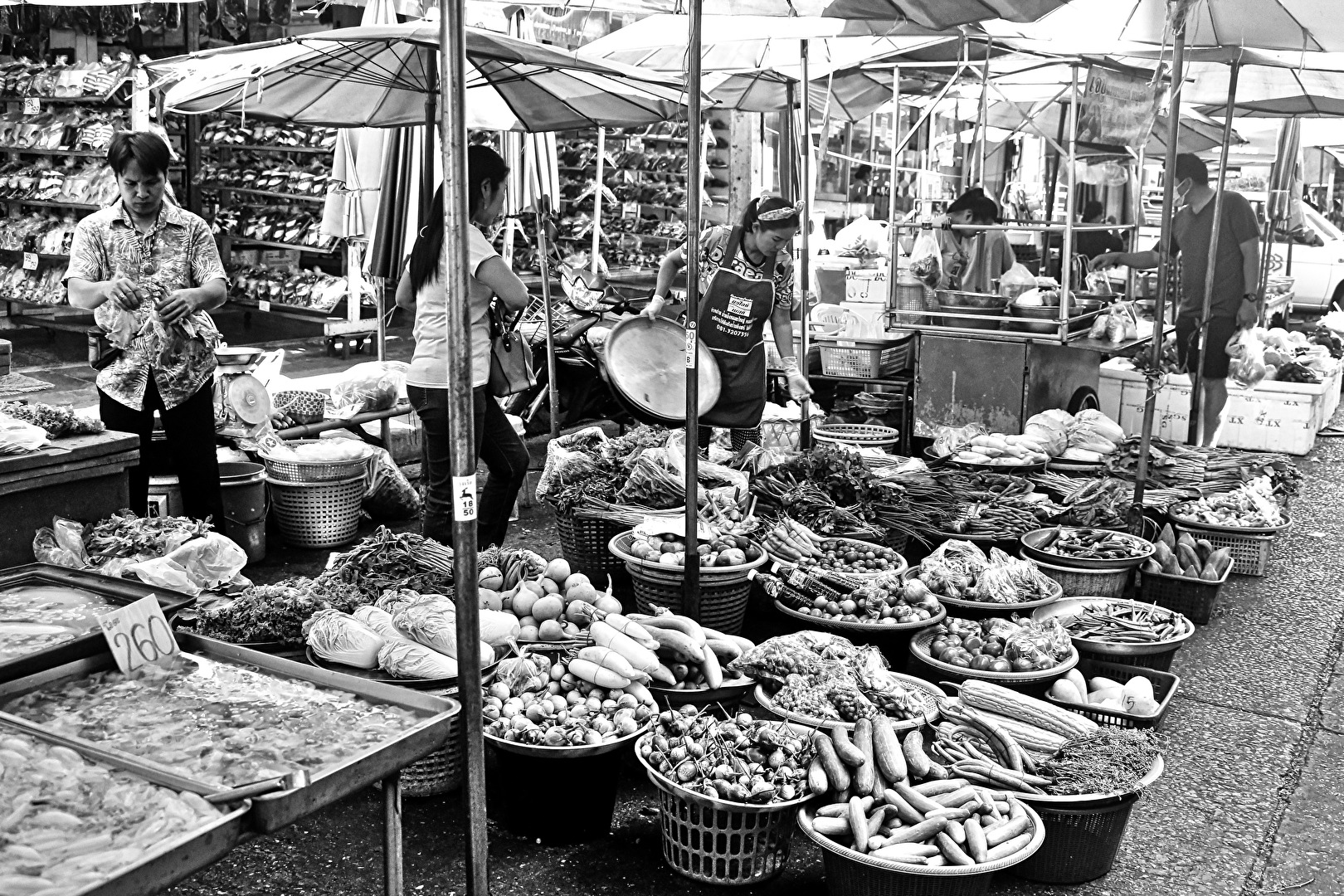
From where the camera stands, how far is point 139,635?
297 centimetres

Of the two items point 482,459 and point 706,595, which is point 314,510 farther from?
point 706,595

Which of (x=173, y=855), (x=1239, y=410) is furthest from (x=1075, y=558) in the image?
(x=1239, y=410)

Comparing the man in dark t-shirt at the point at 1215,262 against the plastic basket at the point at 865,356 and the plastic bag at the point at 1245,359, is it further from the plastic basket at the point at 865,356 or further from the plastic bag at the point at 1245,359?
the plastic basket at the point at 865,356

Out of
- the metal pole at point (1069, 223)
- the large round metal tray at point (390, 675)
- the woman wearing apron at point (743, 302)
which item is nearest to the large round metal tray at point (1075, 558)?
the woman wearing apron at point (743, 302)

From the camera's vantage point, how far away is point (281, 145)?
12.4m

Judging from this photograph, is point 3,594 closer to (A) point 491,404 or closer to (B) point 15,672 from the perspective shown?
(B) point 15,672

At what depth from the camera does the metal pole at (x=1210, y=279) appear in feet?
25.8

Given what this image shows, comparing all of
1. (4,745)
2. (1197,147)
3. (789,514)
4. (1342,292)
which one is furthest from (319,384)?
(1342,292)

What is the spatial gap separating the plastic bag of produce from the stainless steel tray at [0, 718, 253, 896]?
133 centimetres

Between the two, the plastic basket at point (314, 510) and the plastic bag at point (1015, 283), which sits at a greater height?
the plastic bag at point (1015, 283)

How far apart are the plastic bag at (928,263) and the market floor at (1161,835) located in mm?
4384

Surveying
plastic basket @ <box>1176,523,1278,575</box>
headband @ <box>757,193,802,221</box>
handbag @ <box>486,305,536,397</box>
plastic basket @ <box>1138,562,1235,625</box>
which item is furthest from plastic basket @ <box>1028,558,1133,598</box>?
handbag @ <box>486,305,536,397</box>

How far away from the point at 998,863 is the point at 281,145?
1129 cm

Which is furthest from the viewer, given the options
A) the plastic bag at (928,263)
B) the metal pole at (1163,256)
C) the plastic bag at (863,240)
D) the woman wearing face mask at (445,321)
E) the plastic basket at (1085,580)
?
the plastic bag at (863,240)
